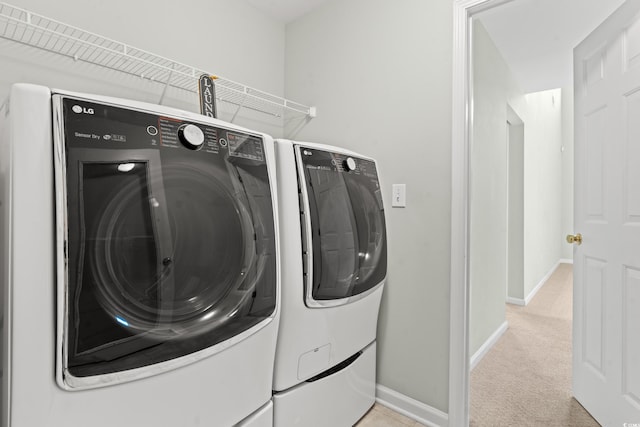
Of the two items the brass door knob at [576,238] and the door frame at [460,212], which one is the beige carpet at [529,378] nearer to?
the door frame at [460,212]

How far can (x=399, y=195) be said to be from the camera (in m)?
1.83

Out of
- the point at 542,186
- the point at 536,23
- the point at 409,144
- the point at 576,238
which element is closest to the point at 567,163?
the point at 542,186

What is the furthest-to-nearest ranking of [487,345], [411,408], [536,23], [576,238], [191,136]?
[487,345], [536,23], [576,238], [411,408], [191,136]

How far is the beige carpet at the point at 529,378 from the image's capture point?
1.74 m

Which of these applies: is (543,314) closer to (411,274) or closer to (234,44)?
(411,274)

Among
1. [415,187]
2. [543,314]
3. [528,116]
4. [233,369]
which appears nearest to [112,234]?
[233,369]

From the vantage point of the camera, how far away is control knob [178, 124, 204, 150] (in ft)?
3.10

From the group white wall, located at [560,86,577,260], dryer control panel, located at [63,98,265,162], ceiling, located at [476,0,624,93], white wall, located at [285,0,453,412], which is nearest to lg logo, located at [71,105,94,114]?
dryer control panel, located at [63,98,265,162]

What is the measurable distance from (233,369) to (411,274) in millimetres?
1088

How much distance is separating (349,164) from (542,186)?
4.35 meters

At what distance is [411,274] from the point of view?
1795 millimetres

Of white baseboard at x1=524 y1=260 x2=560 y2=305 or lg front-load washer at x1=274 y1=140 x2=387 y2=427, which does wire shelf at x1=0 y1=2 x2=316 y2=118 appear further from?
white baseboard at x1=524 y1=260 x2=560 y2=305

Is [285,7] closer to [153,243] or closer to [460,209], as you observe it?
[460,209]

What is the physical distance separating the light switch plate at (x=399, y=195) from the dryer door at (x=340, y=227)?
5.4 inches
